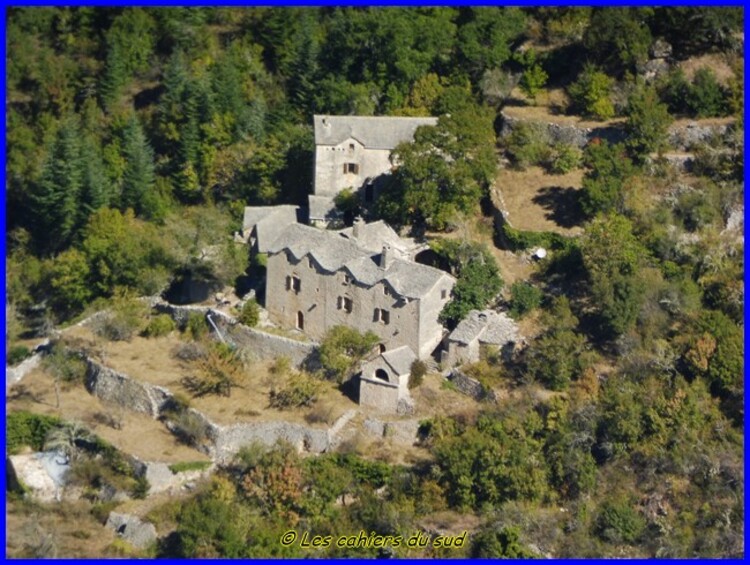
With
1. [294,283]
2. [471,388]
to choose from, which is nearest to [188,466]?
[294,283]

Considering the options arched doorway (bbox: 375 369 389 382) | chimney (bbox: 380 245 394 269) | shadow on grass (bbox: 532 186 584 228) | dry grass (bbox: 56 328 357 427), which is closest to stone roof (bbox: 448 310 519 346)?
arched doorway (bbox: 375 369 389 382)

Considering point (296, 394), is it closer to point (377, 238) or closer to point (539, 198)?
point (377, 238)

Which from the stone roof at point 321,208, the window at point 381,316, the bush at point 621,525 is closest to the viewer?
the bush at point 621,525

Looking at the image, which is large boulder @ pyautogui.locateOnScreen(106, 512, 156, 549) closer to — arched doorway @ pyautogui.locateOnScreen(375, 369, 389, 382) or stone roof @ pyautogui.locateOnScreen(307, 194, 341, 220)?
arched doorway @ pyautogui.locateOnScreen(375, 369, 389, 382)

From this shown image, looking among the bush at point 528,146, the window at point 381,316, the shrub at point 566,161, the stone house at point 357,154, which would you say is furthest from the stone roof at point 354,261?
the bush at point 528,146

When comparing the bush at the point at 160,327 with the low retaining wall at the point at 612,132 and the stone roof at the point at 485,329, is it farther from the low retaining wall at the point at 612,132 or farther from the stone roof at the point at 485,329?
the low retaining wall at the point at 612,132

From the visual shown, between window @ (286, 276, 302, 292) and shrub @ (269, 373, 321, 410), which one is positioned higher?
window @ (286, 276, 302, 292)

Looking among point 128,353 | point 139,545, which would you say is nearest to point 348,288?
point 128,353
